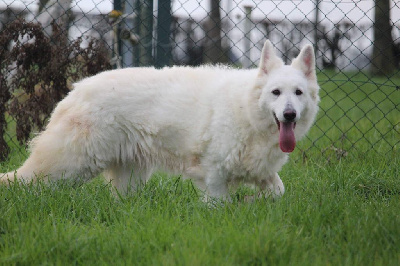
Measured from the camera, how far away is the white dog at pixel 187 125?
403cm

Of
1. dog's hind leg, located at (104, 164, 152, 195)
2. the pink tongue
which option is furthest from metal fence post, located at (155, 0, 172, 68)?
the pink tongue

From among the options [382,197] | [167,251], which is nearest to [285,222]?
[167,251]

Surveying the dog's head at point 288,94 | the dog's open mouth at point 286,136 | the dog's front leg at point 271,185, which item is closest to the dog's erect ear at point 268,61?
the dog's head at point 288,94

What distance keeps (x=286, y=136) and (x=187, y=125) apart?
0.82 meters

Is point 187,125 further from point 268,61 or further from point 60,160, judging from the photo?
point 60,160

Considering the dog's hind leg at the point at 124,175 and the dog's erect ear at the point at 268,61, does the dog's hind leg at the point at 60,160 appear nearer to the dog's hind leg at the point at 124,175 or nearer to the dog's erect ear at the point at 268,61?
the dog's hind leg at the point at 124,175

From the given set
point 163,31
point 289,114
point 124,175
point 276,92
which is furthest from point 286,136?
point 163,31

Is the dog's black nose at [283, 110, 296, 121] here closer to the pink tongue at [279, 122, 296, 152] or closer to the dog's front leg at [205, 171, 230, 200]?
the pink tongue at [279, 122, 296, 152]

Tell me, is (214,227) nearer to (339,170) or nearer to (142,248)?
(142,248)

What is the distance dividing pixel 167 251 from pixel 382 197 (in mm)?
2078

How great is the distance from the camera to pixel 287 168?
5207 millimetres

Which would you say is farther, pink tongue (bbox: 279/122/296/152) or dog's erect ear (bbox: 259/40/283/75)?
dog's erect ear (bbox: 259/40/283/75)

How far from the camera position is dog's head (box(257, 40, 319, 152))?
381cm

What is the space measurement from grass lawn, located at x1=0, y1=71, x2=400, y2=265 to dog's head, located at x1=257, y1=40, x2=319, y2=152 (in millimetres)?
522
